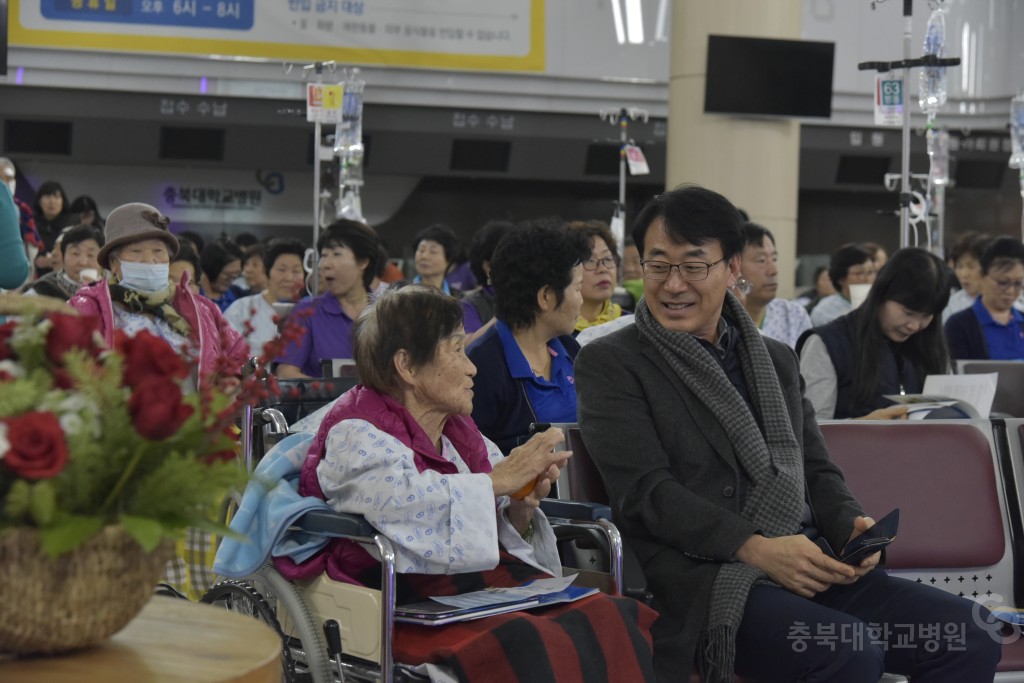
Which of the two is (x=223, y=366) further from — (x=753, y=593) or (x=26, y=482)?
(x=753, y=593)

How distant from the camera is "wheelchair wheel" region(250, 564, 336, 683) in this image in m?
2.75

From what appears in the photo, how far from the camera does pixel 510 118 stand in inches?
531

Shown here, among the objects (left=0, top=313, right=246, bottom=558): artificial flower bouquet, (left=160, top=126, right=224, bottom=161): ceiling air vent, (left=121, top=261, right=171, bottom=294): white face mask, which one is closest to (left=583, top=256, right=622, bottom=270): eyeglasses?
(left=121, top=261, right=171, bottom=294): white face mask

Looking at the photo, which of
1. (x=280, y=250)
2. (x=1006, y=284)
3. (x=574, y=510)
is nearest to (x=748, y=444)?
(x=574, y=510)

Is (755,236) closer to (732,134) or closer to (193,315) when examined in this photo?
(193,315)

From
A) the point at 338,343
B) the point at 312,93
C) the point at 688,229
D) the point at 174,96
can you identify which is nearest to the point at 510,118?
the point at 174,96

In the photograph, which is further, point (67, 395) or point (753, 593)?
point (753, 593)

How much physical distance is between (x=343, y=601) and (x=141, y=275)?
2295 mm

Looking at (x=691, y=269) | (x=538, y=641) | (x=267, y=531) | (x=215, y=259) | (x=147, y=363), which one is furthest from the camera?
(x=215, y=259)

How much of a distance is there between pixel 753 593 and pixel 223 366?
4.85 ft

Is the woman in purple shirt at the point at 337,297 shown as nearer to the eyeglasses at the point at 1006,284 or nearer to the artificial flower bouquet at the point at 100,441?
the eyeglasses at the point at 1006,284

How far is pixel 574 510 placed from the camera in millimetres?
3033

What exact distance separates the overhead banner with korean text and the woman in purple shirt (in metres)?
6.55

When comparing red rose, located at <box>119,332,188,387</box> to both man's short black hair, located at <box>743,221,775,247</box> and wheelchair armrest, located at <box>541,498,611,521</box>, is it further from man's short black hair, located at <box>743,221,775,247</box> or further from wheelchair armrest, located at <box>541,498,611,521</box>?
man's short black hair, located at <box>743,221,775,247</box>
